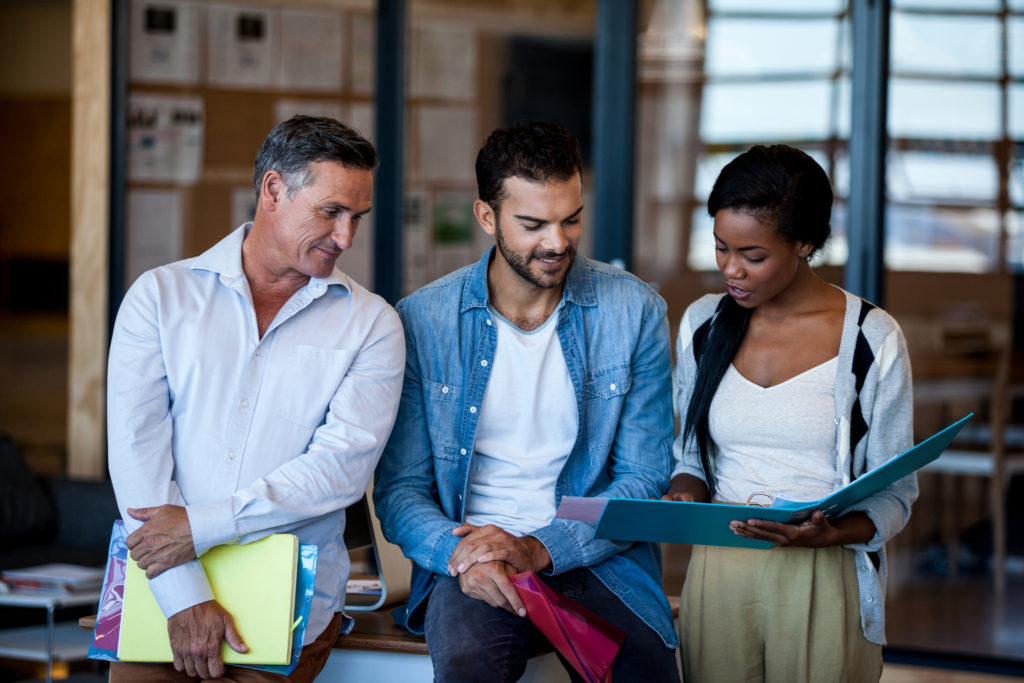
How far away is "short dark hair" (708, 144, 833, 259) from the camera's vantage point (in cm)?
229

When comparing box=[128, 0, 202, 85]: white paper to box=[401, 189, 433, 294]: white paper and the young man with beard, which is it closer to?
box=[401, 189, 433, 294]: white paper

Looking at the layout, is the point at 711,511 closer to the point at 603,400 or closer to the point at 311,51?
the point at 603,400

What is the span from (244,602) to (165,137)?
10.2ft

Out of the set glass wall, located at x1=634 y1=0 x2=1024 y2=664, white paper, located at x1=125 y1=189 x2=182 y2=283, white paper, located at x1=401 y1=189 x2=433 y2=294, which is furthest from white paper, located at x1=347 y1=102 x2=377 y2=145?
glass wall, located at x1=634 y1=0 x2=1024 y2=664

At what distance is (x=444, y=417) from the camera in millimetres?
2498

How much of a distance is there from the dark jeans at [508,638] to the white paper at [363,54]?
9.38ft

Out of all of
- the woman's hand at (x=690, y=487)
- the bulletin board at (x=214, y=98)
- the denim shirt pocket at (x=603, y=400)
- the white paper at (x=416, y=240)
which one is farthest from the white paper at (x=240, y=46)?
the woman's hand at (x=690, y=487)

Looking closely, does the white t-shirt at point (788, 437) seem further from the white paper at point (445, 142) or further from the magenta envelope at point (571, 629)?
the white paper at point (445, 142)

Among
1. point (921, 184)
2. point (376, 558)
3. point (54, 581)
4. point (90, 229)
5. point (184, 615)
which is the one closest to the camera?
point (184, 615)

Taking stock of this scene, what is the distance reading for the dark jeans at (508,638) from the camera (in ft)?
7.14

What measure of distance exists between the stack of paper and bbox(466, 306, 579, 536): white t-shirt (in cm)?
171

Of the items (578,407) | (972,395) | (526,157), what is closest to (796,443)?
(578,407)

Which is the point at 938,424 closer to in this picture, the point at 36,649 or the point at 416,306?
the point at 416,306

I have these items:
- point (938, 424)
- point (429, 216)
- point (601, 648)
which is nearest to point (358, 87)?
point (429, 216)
